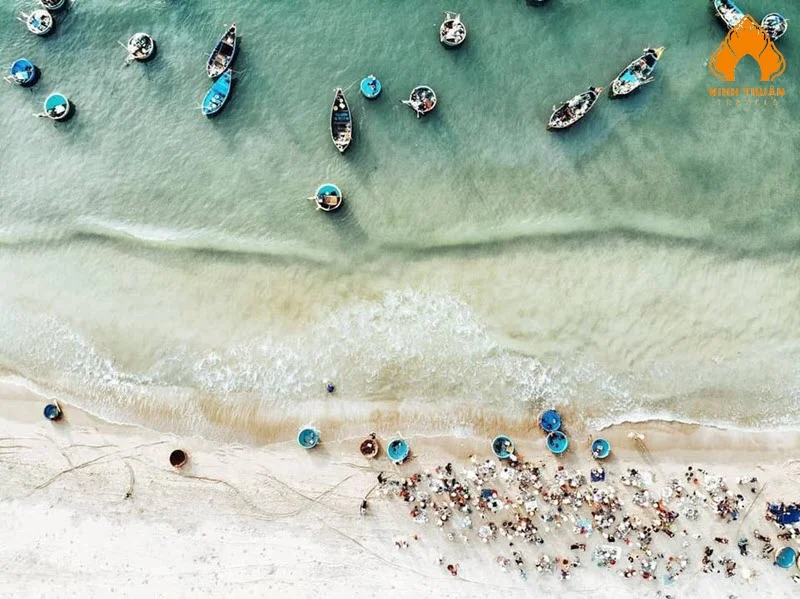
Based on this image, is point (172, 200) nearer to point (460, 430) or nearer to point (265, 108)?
point (265, 108)

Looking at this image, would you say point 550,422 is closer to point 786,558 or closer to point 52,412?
point 786,558

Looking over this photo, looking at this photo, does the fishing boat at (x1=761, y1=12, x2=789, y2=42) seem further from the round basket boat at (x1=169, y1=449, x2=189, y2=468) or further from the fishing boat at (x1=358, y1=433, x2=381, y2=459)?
the round basket boat at (x1=169, y1=449, x2=189, y2=468)

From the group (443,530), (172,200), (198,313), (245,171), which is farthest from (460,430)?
(172,200)

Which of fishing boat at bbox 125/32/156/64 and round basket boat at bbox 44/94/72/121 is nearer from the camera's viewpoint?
round basket boat at bbox 44/94/72/121

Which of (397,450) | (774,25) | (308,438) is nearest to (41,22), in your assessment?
(308,438)

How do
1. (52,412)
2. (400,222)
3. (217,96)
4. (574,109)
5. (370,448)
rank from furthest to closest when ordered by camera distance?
(217,96) < (400,222) < (574,109) < (52,412) < (370,448)

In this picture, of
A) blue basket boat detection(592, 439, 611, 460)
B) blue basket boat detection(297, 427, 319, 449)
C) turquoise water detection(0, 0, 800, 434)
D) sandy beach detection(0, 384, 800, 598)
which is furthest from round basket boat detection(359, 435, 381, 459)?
blue basket boat detection(592, 439, 611, 460)
